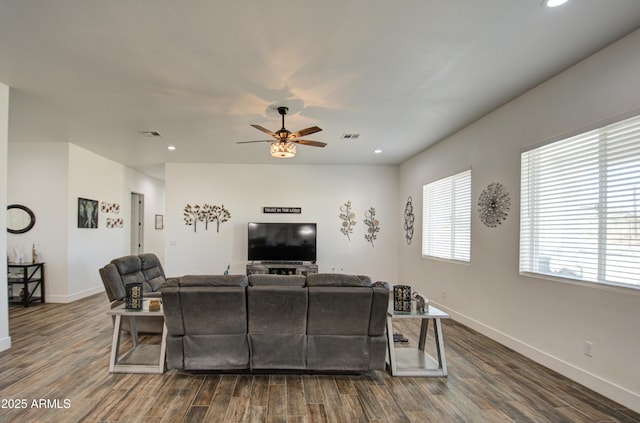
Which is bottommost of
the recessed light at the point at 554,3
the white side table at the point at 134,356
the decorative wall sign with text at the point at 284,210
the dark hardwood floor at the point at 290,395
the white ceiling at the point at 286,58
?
the dark hardwood floor at the point at 290,395

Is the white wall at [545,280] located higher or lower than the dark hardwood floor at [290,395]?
higher

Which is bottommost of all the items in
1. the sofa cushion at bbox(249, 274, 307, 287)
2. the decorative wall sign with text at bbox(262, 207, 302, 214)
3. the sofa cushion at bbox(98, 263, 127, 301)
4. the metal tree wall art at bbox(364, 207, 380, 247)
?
the sofa cushion at bbox(98, 263, 127, 301)

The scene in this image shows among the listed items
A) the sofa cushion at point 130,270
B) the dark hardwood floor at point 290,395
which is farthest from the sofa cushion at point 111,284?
the dark hardwood floor at point 290,395

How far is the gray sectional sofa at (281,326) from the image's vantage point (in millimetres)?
2736

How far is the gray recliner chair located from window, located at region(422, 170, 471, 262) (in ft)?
A: 13.4

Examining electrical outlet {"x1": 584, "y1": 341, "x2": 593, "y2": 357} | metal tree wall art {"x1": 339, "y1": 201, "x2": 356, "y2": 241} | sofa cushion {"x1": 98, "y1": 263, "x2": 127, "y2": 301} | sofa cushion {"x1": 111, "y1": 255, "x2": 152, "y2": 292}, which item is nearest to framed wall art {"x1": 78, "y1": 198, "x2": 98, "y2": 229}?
sofa cushion {"x1": 111, "y1": 255, "x2": 152, "y2": 292}

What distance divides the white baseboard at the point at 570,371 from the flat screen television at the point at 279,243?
3.63 metres

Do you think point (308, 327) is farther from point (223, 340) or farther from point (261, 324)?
point (223, 340)

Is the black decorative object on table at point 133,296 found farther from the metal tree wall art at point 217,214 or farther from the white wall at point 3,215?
the metal tree wall art at point 217,214

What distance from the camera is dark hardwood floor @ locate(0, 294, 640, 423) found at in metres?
2.26

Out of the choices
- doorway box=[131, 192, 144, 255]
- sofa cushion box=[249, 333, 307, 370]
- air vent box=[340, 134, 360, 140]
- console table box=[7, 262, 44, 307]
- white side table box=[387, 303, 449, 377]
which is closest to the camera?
sofa cushion box=[249, 333, 307, 370]

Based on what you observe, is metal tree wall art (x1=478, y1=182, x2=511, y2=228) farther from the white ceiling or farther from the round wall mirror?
the round wall mirror

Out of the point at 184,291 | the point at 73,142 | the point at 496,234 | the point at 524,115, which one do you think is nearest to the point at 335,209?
the point at 496,234

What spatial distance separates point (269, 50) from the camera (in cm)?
255
